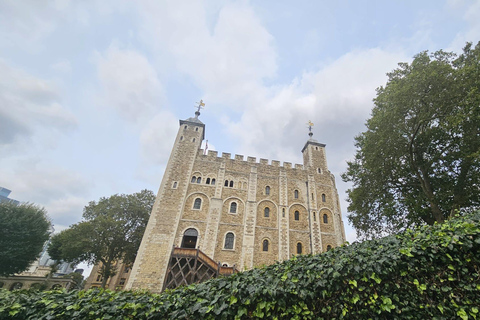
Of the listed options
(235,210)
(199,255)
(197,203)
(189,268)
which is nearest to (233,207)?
(235,210)

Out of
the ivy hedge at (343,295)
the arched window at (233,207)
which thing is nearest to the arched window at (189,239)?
the arched window at (233,207)

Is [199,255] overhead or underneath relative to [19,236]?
underneath

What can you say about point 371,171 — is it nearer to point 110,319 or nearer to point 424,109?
point 424,109

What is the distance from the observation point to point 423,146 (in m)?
12.2

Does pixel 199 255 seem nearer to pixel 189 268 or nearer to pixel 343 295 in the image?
pixel 189 268

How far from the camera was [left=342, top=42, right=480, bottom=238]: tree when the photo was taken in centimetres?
980

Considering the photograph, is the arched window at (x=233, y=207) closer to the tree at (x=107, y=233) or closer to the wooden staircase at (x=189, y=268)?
the wooden staircase at (x=189, y=268)

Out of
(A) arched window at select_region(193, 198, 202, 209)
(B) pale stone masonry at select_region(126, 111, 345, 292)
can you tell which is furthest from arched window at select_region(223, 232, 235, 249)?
(A) arched window at select_region(193, 198, 202, 209)

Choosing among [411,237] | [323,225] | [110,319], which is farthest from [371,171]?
[110,319]

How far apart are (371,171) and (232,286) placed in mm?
12042

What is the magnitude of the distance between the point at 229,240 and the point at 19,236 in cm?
2138

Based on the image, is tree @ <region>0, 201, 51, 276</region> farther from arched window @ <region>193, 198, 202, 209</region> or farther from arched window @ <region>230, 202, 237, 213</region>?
arched window @ <region>230, 202, 237, 213</region>

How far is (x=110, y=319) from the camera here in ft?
11.7

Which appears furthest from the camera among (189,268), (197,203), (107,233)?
(107,233)
